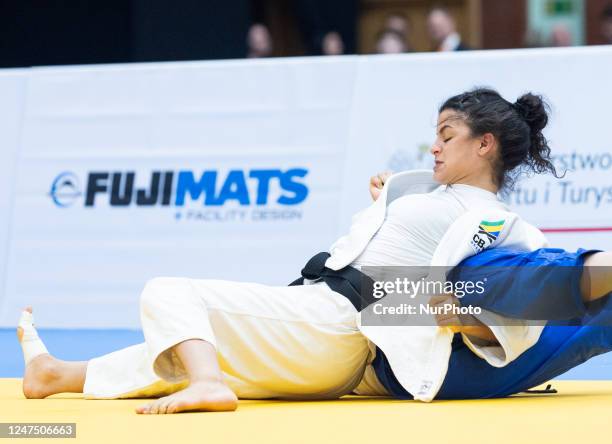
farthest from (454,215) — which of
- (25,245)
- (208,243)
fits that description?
(25,245)

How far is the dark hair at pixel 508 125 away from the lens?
3.48 m

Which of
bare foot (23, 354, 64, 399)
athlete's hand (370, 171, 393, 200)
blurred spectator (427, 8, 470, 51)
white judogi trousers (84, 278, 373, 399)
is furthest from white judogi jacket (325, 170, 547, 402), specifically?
blurred spectator (427, 8, 470, 51)

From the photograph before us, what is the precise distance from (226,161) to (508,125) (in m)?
2.91

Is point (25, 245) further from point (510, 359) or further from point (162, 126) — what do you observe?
point (510, 359)

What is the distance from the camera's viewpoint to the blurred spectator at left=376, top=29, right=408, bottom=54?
8742 mm

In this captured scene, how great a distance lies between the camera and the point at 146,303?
3.16 m

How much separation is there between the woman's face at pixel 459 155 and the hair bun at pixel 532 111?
173 millimetres

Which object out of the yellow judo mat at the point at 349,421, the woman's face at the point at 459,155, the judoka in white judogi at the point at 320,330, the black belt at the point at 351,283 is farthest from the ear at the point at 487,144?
the yellow judo mat at the point at 349,421

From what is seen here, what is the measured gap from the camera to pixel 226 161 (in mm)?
6215

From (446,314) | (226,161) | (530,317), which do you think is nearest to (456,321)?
(446,314)

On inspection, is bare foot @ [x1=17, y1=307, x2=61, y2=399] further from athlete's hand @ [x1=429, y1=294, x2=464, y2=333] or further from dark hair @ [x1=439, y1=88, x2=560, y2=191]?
dark hair @ [x1=439, y1=88, x2=560, y2=191]

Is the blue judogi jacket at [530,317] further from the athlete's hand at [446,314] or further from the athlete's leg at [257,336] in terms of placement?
Result: the athlete's leg at [257,336]

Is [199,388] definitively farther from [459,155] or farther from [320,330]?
[459,155]

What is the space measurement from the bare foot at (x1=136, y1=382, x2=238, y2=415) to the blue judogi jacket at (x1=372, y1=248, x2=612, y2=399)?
21.1 inches
